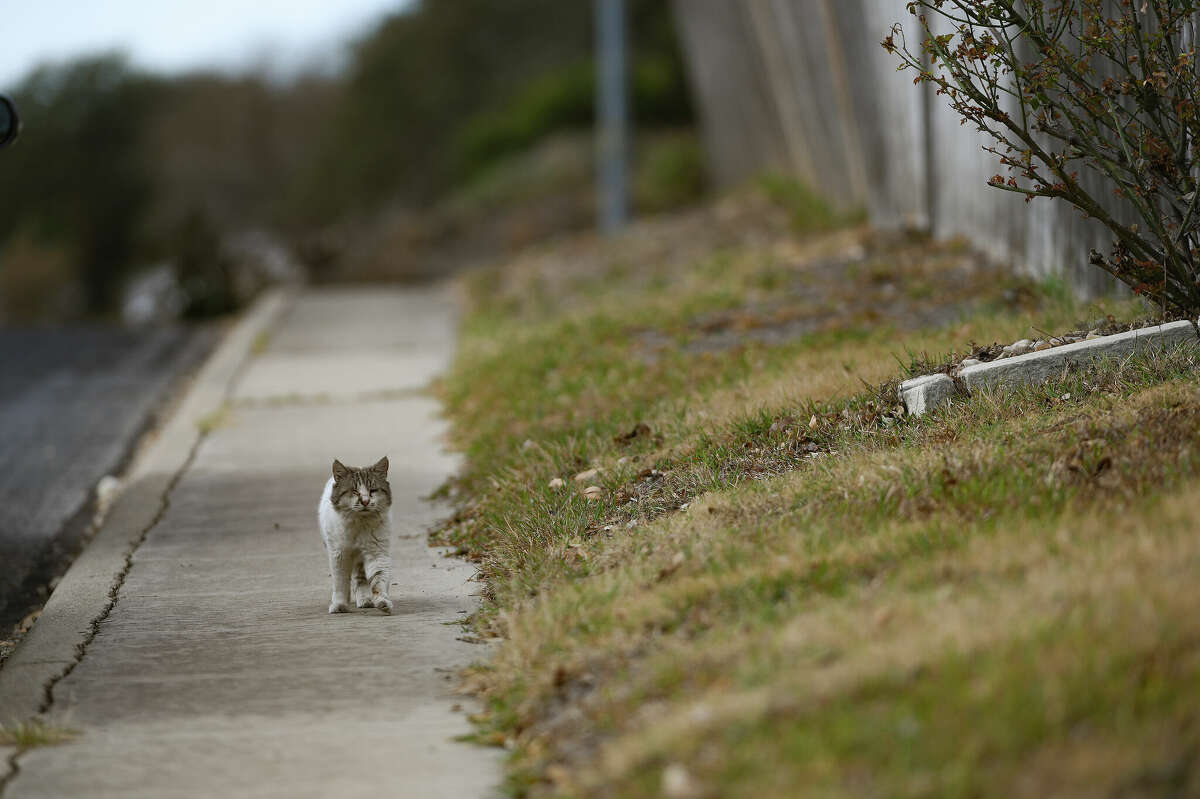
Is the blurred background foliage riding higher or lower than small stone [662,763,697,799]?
higher

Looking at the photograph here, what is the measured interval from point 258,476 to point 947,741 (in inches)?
240

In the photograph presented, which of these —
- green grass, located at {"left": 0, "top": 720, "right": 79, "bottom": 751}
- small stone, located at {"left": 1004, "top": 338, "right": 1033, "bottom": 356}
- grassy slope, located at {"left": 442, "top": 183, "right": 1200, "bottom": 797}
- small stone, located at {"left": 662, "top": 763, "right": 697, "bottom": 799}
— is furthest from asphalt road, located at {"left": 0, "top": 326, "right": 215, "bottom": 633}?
small stone, located at {"left": 1004, "top": 338, "right": 1033, "bottom": 356}

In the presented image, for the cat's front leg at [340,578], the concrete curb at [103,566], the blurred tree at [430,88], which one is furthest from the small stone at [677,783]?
the blurred tree at [430,88]

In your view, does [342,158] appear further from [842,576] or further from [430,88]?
[842,576]

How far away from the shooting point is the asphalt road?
26.9 ft

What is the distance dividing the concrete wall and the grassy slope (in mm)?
648

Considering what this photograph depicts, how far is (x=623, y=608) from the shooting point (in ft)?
16.1

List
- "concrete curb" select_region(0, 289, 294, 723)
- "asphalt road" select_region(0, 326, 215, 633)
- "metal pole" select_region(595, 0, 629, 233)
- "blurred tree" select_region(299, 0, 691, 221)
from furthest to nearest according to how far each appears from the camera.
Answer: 1. "blurred tree" select_region(299, 0, 691, 221)
2. "metal pole" select_region(595, 0, 629, 233)
3. "asphalt road" select_region(0, 326, 215, 633)
4. "concrete curb" select_region(0, 289, 294, 723)

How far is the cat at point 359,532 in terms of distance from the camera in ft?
19.0

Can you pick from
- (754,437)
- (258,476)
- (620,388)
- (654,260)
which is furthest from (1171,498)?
(654,260)

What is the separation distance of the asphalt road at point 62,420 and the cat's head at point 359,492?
194 centimetres

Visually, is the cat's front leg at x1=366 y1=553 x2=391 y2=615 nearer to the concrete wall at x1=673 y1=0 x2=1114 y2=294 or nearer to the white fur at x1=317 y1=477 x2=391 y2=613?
the white fur at x1=317 y1=477 x2=391 y2=613

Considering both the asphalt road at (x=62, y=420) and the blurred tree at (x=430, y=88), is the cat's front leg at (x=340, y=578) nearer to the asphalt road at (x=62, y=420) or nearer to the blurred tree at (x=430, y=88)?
the asphalt road at (x=62, y=420)

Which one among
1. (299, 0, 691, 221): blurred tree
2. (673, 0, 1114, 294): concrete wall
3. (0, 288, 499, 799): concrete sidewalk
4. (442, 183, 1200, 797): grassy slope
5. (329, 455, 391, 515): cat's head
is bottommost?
(0, 288, 499, 799): concrete sidewalk
